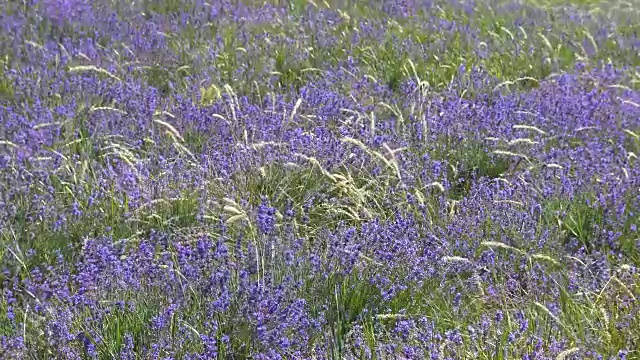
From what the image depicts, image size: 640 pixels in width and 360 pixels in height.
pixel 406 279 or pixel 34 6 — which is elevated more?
pixel 406 279

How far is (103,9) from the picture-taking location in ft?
20.6

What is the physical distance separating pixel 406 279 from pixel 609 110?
2729 millimetres

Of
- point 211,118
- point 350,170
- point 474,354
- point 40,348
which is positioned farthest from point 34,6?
point 474,354

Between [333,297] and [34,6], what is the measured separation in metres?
4.32

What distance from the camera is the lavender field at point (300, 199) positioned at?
102 inches

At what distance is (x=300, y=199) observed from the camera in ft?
12.2

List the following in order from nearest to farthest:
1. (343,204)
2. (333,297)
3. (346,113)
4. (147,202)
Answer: (333,297) → (147,202) → (343,204) → (346,113)

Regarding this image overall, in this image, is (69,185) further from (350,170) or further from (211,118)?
(350,170)

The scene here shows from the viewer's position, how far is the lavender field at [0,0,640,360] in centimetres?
259

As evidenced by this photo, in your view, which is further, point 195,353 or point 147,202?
point 147,202

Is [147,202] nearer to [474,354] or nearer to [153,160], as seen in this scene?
[153,160]

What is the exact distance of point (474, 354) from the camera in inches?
95.3

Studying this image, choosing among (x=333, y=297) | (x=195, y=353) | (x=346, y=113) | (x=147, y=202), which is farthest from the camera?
(x=346, y=113)

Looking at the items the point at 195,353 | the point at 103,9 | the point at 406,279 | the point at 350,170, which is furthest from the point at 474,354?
the point at 103,9
